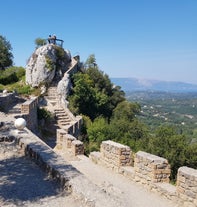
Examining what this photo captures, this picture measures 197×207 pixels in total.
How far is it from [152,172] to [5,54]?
32331mm

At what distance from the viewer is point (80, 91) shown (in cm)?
2795

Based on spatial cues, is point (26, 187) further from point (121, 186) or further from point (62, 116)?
point (62, 116)

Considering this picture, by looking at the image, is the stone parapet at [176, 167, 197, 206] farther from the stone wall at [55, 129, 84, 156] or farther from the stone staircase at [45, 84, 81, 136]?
the stone staircase at [45, 84, 81, 136]

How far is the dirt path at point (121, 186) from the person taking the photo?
729 centimetres

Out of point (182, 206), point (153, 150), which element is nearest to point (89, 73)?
point (153, 150)

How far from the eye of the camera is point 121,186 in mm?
8391

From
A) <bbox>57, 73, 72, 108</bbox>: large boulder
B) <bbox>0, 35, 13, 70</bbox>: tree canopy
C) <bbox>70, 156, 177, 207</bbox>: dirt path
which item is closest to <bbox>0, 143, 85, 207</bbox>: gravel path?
<bbox>70, 156, 177, 207</bbox>: dirt path

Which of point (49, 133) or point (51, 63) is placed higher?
point (51, 63)

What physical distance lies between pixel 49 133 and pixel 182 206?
42.6ft

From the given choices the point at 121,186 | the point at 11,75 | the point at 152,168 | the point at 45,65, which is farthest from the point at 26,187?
the point at 11,75

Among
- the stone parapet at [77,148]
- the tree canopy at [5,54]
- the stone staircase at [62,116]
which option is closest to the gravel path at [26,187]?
the stone parapet at [77,148]

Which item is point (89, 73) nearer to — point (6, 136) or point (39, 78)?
point (39, 78)

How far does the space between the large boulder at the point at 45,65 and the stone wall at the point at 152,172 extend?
1951cm

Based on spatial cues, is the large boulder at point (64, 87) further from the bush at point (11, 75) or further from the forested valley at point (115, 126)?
the bush at point (11, 75)
